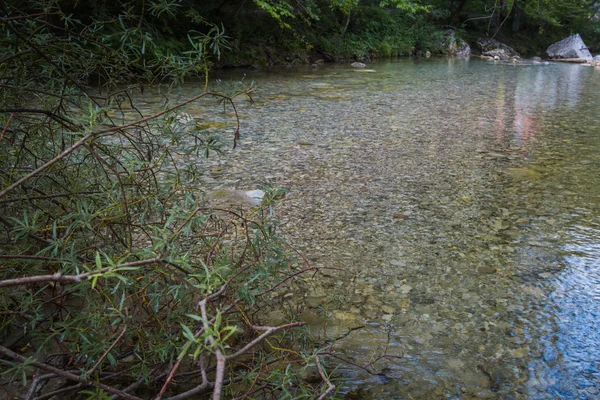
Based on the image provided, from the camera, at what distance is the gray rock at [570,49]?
2084 cm

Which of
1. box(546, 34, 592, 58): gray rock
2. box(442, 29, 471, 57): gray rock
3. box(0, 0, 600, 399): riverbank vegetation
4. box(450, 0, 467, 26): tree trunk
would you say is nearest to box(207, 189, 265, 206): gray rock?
box(0, 0, 600, 399): riverbank vegetation

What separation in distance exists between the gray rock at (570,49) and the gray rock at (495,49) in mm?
2350

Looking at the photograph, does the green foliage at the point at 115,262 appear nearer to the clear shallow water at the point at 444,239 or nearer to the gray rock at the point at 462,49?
the clear shallow water at the point at 444,239

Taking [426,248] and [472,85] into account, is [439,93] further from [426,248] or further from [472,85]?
[426,248]

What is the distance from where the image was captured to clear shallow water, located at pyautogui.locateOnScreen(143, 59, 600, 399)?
174 cm

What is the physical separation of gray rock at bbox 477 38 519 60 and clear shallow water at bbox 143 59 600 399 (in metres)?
15.1

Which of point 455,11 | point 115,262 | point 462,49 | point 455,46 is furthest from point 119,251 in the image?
point 455,11

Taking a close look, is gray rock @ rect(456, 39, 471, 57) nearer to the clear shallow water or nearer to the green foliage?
the clear shallow water

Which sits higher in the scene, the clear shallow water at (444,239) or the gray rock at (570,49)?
the gray rock at (570,49)

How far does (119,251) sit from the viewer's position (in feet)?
5.49

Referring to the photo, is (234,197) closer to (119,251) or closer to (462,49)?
(119,251)

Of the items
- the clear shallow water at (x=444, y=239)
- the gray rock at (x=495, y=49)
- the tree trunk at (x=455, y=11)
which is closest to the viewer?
the clear shallow water at (x=444, y=239)

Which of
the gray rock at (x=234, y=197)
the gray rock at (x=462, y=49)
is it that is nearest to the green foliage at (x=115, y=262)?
the gray rock at (x=234, y=197)

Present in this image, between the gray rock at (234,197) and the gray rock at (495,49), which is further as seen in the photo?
the gray rock at (495,49)
